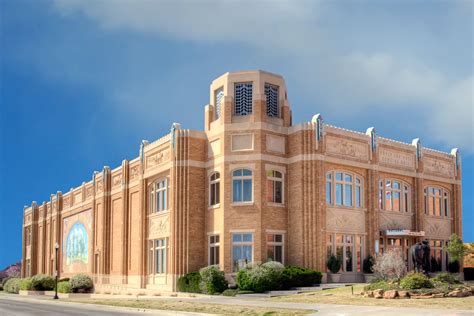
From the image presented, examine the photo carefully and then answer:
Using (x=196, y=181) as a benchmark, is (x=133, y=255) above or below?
below

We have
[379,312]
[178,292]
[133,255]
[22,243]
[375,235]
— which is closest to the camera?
[379,312]

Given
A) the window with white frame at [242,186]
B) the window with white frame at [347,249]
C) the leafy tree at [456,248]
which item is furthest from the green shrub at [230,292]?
the leafy tree at [456,248]

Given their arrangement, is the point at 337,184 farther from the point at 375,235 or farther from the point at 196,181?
the point at 196,181

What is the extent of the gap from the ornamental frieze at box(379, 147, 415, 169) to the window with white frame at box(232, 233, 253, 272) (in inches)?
480

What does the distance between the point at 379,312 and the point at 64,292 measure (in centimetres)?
3768

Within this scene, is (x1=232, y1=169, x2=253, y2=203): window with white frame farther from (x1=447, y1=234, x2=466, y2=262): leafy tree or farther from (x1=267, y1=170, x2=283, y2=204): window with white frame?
(x1=447, y1=234, x2=466, y2=262): leafy tree

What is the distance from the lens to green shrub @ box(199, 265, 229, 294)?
129 feet

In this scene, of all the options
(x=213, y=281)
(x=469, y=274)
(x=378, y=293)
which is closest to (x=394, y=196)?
(x=469, y=274)

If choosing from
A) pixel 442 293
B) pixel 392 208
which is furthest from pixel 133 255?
pixel 442 293

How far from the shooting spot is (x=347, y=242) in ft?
144

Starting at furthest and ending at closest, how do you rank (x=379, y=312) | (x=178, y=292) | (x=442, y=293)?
(x=178, y=292) → (x=442, y=293) → (x=379, y=312)

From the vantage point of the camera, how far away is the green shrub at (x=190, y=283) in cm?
4059

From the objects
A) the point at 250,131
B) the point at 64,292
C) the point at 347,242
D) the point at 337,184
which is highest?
the point at 250,131

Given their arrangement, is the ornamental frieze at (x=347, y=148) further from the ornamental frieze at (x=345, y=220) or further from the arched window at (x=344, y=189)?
the ornamental frieze at (x=345, y=220)
